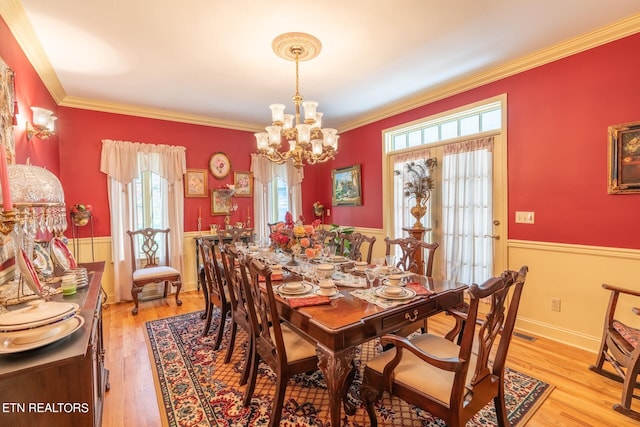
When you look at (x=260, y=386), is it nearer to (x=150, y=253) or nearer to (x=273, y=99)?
(x=150, y=253)

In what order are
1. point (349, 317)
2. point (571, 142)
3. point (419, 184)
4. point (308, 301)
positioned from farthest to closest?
point (419, 184) < point (571, 142) < point (308, 301) < point (349, 317)

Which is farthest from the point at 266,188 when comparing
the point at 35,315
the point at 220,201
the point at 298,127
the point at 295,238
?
the point at 35,315

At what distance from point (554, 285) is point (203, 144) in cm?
496

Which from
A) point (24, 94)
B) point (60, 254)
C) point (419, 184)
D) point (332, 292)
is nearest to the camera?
point (332, 292)

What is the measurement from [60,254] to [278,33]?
234cm

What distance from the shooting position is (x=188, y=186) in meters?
4.66

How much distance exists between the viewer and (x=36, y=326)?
112 cm

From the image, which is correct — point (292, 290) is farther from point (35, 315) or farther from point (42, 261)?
point (42, 261)

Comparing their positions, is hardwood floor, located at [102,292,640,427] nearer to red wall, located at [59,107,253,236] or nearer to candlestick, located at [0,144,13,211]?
candlestick, located at [0,144,13,211]

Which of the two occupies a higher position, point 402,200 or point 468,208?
point 402,200

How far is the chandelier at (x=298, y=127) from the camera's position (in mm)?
2539

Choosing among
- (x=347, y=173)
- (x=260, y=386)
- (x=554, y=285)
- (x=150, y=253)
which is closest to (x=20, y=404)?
(x=260, y=386)

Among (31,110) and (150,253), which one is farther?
(150,253)

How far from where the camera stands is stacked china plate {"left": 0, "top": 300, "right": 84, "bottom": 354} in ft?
3.51
